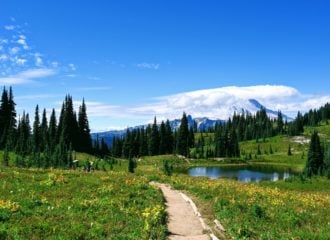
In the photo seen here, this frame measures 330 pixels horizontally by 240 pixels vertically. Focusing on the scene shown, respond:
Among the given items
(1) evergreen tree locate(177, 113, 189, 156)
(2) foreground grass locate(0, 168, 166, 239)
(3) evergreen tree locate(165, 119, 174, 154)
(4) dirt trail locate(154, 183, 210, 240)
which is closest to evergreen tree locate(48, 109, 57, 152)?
(1) evergreen tree locate(177, 113, 189, 156)

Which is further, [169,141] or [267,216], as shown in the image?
[169,141]

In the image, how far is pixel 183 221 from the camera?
74.3ft

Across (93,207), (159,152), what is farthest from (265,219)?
(159,152)

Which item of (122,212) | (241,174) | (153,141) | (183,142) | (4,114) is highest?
(4,114)

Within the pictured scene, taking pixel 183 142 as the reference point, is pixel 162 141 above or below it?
above

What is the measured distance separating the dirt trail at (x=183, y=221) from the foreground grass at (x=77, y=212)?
64cm

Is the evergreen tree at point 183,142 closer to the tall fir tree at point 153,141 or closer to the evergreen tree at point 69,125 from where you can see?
the tall fir tree at point 153,141

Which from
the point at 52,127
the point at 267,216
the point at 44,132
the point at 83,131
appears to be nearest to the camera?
the point at 267,216

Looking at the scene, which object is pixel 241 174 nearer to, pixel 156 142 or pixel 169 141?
pixel 156 142

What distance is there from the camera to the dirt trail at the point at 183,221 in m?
19.3

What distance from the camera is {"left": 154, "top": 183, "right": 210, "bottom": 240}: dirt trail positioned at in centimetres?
1930

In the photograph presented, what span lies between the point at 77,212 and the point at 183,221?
519 cm

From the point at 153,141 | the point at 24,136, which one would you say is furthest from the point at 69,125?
the point at 153,141

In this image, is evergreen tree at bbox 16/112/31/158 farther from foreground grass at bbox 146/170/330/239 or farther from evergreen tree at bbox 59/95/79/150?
foreground grass at bbox 146/170/330/239
